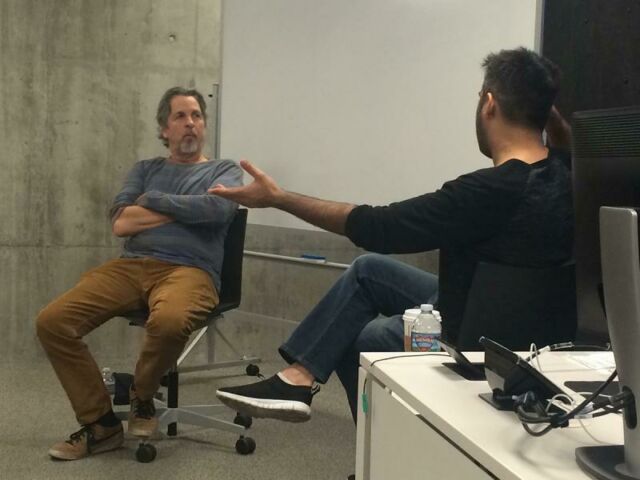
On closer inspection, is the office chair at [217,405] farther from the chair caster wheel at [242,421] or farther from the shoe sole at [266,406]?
the shoe sole at [266,406]

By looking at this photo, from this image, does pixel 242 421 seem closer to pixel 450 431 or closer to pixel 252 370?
pixel 252 370

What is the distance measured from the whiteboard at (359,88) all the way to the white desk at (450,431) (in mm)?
1716

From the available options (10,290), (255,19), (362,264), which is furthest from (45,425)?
(255,19)

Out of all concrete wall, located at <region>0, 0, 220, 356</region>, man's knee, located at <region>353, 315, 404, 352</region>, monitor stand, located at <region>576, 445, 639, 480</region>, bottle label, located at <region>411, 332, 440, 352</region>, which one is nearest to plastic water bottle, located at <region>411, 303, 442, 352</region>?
bottle label, located at <region>411, 332, 440, 352</region>

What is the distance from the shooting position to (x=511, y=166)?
72.8 inches

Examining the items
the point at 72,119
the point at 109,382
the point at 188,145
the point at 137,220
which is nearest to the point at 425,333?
the point at 137,220

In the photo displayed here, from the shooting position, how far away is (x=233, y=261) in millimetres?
3207

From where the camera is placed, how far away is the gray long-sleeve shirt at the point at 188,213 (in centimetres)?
302

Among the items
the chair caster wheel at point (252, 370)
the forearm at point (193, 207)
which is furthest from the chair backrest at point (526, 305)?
the chair caster wheel at point (252, 370)

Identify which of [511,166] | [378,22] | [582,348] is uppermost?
[378,22]

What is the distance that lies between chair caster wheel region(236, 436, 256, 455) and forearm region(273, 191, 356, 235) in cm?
120

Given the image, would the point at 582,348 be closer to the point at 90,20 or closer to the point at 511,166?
the point at 511,166

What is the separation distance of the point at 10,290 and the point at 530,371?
139 inches

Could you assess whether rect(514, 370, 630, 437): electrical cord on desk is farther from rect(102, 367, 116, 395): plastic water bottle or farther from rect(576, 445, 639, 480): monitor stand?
rect(102, 367, 116, 395): plastic water bottle
